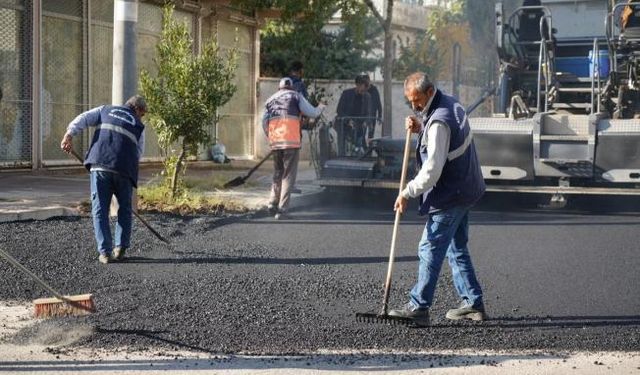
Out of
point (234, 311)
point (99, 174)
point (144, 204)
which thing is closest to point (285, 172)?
point (144, 204)

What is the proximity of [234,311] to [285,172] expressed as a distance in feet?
17.4

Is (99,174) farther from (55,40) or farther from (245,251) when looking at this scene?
(55,40)

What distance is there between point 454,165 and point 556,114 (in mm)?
6383

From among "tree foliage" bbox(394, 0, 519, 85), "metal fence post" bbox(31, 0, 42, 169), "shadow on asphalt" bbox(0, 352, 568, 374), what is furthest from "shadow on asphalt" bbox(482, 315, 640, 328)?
"metal fence post" bbox(31, 0, 42, 169)

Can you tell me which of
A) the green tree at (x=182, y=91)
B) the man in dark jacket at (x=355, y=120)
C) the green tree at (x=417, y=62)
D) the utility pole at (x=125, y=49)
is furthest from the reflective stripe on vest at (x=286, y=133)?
the green tree at (x=417, y=62)

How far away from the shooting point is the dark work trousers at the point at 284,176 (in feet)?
39.4

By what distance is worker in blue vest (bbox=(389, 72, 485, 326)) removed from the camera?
643 centimetres

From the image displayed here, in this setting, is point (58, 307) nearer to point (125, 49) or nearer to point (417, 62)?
point (125, 49)

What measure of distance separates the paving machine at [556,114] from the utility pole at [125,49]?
3.62 meters

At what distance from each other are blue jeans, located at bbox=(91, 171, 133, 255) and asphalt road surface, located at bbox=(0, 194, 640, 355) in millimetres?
202

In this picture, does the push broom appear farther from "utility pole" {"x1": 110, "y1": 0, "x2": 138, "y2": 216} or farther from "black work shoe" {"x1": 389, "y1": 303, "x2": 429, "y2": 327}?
"utility pole" {"x1": 110, "y1": 0, "x2": 138, "y2": 216}

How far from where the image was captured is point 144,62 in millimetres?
18750

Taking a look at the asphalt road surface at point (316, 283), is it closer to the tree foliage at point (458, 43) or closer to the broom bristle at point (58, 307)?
the broom bristle at point (58, 307)

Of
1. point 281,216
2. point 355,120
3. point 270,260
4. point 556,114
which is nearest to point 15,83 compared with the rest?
point 355,120
